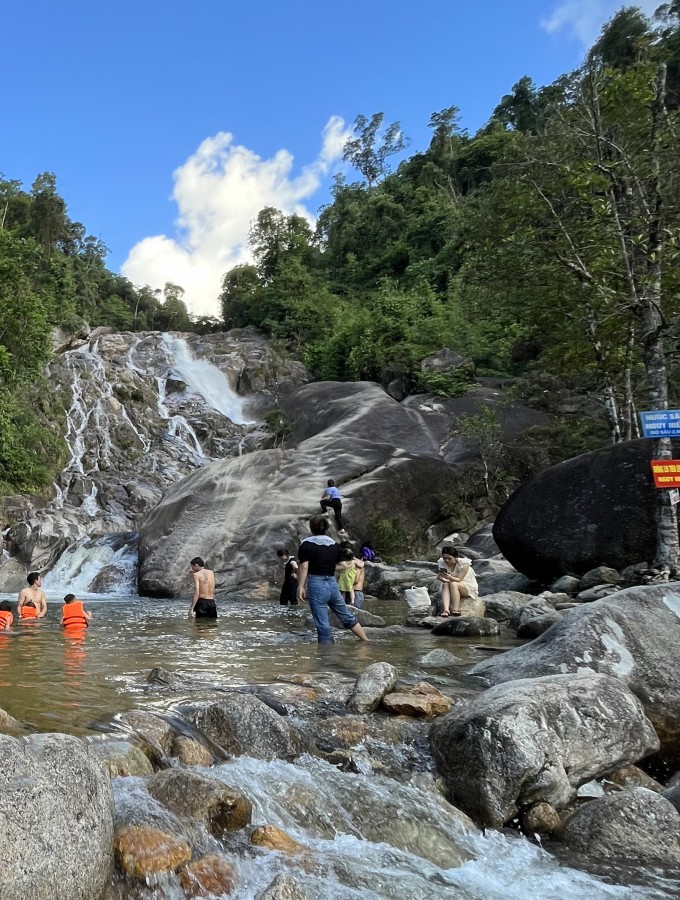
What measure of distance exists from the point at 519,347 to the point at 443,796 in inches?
1273

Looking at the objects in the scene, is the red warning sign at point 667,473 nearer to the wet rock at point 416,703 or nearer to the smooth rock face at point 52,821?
the wet rock at point 416,703

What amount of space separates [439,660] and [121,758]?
5083 mm

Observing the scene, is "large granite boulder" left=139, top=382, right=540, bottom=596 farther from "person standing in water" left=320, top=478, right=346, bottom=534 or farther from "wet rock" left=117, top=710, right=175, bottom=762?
"wet rock" left=117, top=710, right=175, bottom=762

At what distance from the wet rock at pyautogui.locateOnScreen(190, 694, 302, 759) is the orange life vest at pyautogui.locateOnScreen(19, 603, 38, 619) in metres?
8.90

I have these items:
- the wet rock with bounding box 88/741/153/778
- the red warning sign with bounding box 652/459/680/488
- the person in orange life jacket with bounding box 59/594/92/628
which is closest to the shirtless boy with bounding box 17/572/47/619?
the person in orange life jacket with bounding box 59/594/92/628

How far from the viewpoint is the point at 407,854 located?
14.9ft

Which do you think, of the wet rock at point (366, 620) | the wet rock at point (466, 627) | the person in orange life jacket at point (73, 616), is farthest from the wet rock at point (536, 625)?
the person in orange life jacket at point (73, 616)

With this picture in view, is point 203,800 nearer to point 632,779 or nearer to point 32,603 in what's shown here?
point 632,779

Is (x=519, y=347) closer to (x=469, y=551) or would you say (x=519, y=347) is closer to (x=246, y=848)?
(x=469, y=551)

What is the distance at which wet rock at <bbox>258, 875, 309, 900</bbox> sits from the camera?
3578mm

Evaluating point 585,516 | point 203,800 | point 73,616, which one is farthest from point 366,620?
point 203,800

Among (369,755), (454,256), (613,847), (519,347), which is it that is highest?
(454,256)

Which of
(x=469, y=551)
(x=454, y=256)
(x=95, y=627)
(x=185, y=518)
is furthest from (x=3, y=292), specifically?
(x=454, y=256)

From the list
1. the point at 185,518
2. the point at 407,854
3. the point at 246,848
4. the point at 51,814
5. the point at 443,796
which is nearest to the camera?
the point at 51,814
